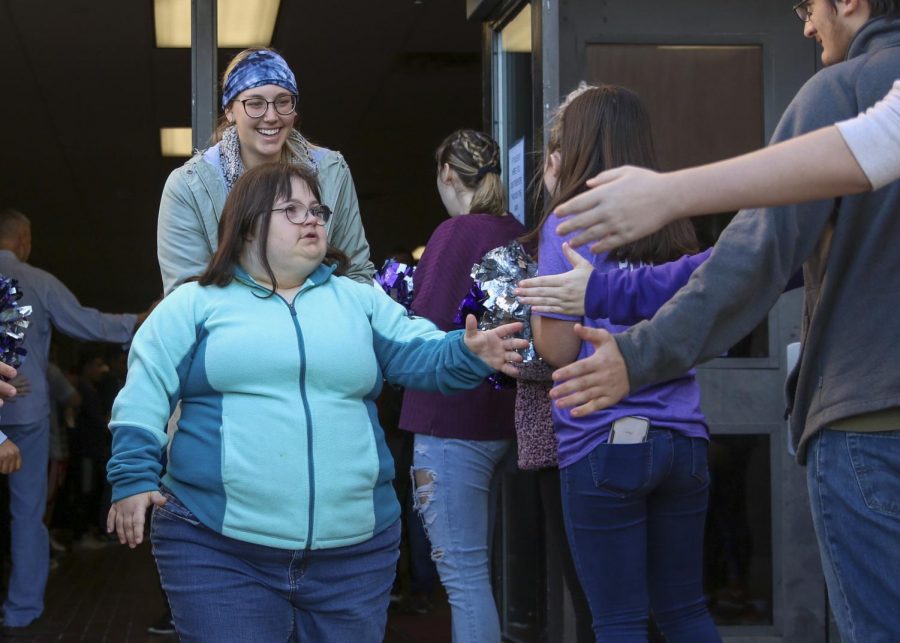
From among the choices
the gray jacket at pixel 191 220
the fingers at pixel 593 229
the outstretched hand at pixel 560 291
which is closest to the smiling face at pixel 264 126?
the gray jacket at pixel 191 220

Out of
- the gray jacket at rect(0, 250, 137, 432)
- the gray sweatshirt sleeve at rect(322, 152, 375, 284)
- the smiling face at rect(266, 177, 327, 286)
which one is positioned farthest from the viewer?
the gray jacket at rect(0, 250, 137, 432)

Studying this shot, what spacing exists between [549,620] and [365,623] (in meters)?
1.88

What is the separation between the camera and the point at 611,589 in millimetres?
3049

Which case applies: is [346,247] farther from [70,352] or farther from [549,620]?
[70,352]

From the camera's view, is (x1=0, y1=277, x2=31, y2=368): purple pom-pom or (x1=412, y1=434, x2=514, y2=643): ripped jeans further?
(x1=412, y1=434, x2=514, y2=643): ripped jeans

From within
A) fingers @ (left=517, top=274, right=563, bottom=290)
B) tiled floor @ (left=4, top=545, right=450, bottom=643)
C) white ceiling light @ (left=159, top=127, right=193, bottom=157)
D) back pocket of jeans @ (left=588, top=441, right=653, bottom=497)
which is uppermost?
white ceiling light @ (left=159, top=127, right=193, bottom=157)

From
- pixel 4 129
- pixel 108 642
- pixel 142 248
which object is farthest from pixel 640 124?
pixel 142 248

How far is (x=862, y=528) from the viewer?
2094mm

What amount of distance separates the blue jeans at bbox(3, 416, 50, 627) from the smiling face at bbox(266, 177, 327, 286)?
3.88 m

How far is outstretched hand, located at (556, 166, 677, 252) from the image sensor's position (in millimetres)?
1884

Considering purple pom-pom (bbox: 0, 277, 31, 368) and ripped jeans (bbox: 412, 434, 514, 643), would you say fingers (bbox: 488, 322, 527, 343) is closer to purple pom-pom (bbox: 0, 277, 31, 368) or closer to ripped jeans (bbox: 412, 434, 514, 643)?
ripped jeans (bbox: 412, 434, 514, 643)

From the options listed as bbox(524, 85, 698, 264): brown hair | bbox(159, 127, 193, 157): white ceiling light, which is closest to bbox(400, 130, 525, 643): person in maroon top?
bbox(524, 85, 698, 264): brown hair

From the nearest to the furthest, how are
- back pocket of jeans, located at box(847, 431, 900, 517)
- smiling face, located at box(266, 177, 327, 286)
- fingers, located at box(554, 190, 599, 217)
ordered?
1. fingers, located at box(554, 190, 599, 217)
2. back pocket of jeans, located at box(847, 431, 900, 517)
3. smiling face, located at box(266, 177, 327, 286)

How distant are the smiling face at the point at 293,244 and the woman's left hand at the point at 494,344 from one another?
0.44 meters
